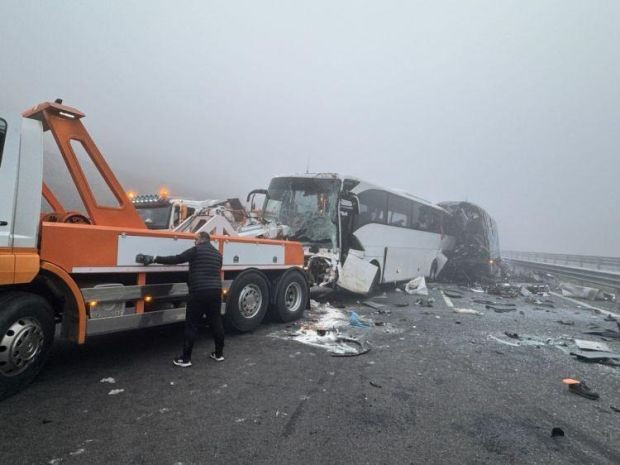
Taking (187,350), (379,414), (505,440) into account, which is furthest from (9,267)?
(505,440)

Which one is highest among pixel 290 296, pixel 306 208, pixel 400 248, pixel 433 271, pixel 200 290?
pixel 306 208

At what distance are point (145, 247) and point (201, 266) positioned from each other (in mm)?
681

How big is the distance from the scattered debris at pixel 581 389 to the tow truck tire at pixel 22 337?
5630mm

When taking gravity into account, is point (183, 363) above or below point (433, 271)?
below

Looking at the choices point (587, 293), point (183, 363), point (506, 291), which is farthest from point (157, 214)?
point (587, 293)

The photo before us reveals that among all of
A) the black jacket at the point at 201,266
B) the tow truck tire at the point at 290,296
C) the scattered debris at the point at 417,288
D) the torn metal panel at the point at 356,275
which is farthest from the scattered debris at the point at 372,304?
the black jacket at the point at 201,266

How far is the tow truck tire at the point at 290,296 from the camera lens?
651cm

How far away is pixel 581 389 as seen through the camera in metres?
4.11

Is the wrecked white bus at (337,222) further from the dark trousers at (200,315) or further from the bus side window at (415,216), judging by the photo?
the dark trousers at (200,315)

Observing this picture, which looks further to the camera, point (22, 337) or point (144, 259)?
point (144, 259)

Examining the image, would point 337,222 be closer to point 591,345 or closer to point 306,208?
point 306,208

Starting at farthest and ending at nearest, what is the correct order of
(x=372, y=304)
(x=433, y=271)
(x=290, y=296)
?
(x=433, y=271) → (x=372, y=304) → (x=290, y=296)

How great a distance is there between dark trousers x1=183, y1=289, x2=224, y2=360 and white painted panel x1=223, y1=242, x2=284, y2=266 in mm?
1015

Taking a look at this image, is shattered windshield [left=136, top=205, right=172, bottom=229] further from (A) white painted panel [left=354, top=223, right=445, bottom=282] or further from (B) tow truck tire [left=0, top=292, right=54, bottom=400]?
(B) tow truck tire [left=0, top=292, right=54, bottom=400]
